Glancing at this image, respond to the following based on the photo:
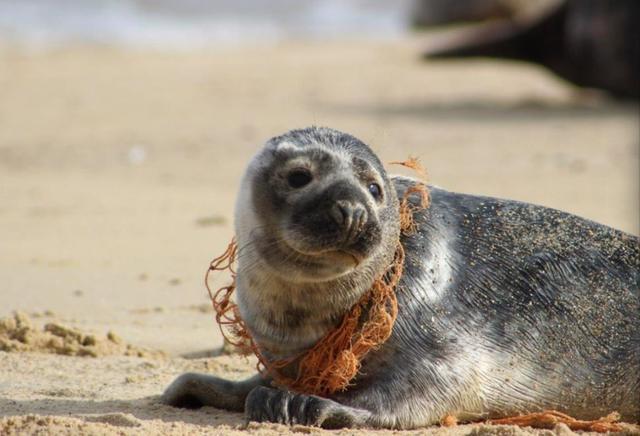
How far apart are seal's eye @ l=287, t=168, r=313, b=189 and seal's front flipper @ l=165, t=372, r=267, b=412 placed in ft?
3.18

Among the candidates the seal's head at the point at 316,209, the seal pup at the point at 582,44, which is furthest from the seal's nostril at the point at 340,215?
the seal pup at the point at 582,44

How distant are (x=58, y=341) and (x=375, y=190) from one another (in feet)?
6.60

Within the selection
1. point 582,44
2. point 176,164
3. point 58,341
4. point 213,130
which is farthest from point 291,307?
point 582,44

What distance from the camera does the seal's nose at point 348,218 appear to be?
4352 millimetres

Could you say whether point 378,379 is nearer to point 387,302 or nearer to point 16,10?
point 387,302

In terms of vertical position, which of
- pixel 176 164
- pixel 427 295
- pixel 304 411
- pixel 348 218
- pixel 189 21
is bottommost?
pixel 189 21

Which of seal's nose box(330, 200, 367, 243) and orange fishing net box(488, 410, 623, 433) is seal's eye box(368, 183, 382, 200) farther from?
orange fishing net box(488, 410, 623, 433)

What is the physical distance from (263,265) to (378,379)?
0.60 m

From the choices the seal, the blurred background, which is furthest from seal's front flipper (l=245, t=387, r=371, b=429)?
the blurred background

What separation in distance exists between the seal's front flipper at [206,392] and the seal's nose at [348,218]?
104 cm

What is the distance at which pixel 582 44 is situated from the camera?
15.0 m

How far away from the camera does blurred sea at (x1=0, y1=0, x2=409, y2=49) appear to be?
2516cm

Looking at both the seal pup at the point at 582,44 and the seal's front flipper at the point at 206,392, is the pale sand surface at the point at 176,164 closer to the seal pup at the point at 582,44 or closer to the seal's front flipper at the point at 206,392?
the seal's front flipper at the point at 206,392

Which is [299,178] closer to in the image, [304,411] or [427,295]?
[427,295]
